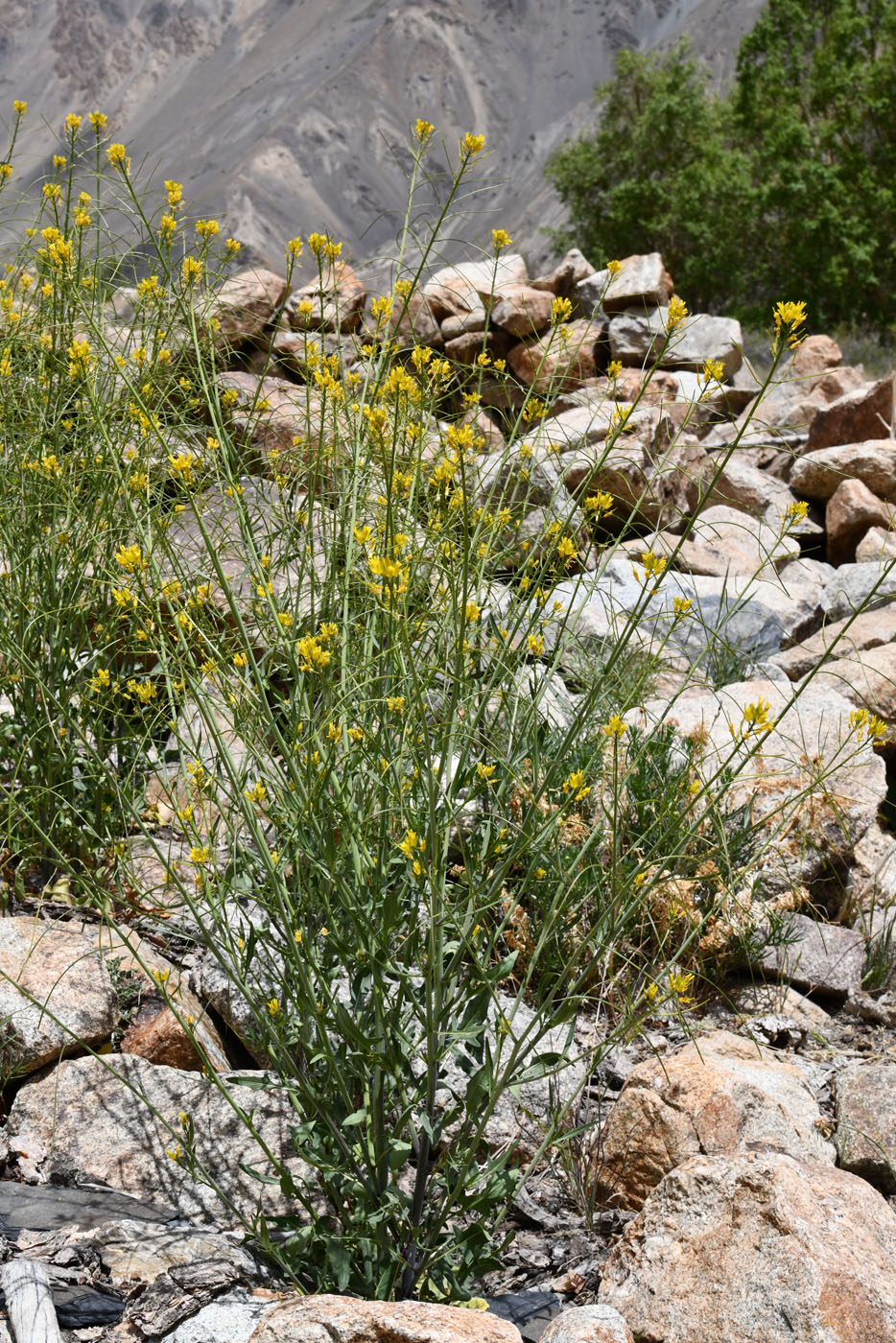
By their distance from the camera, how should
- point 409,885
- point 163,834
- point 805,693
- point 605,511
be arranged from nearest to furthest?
1. point 409,885
2. point 605,511
3. point 163,834
4. point 805,693

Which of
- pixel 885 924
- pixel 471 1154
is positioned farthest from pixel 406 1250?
pixel 885 924

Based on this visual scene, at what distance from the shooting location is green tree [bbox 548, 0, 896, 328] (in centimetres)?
1650

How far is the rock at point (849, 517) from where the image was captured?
6348 mm

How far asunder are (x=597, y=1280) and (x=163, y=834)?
1.78m

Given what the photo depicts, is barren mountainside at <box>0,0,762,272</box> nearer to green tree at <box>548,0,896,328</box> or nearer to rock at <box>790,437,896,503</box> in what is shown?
green tree at <box>548,0,896,328</box>

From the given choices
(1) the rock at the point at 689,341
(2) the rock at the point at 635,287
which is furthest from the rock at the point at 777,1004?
(2) the rock at the point at 635,287

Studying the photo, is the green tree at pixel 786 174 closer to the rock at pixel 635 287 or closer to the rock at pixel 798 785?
the rock at pixel 635 287

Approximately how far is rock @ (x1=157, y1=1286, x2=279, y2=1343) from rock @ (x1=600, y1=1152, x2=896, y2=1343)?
62 cm

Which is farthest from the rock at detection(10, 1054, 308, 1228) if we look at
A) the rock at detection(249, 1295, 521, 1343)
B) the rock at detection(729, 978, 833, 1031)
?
the rock at detection(729, 978, 833, 1031)

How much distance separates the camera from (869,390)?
7496 mm

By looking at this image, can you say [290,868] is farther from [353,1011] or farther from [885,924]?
[885,924]

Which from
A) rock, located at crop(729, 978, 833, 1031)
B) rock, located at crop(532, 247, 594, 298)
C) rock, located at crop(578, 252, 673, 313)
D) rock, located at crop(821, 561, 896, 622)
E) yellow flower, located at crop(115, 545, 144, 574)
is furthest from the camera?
rock, located at crop(532, 247, 594, 298)

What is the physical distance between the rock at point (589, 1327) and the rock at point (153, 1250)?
564mm

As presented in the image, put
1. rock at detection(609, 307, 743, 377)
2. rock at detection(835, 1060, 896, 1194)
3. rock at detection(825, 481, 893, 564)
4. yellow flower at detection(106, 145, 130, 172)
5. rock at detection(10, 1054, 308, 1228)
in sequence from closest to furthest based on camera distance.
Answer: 1. yellow flower at detection(106, 145, 130, 172)
2. rock at detection(10, 1054, 308, 1228)
3. rock at detection(835, 1060, 896, 1194)
4. rock at detection(825, 481, 893, 564)
5. rock at detection(609, 307, 743, 377)
